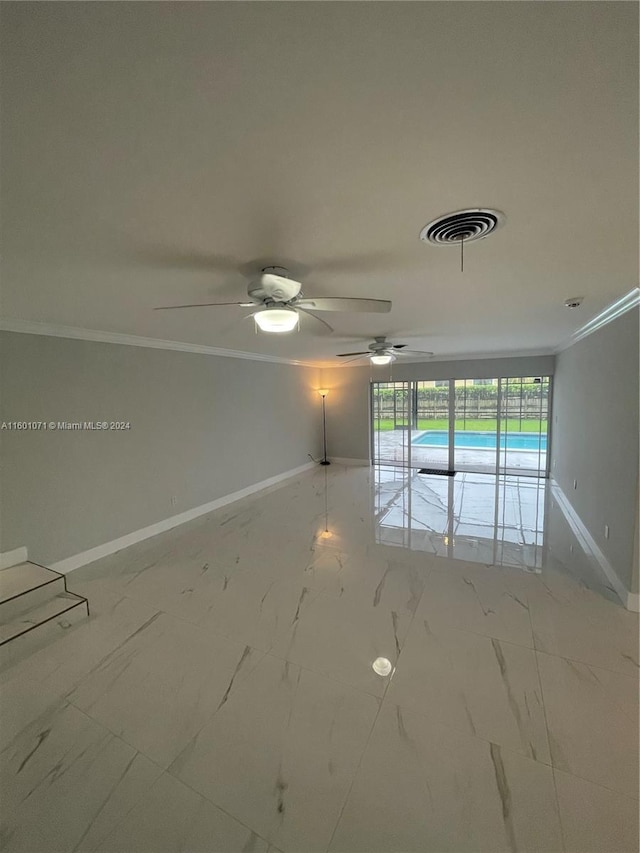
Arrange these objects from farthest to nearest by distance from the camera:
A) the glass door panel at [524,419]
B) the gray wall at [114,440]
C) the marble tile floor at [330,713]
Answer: the glass door panel at [524,419] → the gray wall at [114,440] → the marble tile floor at [330,713]

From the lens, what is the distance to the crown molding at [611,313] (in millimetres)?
2537

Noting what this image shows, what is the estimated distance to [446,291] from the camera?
2.43 m

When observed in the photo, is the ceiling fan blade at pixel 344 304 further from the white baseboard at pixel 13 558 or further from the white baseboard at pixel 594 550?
the white baseboard at pixel 13 558

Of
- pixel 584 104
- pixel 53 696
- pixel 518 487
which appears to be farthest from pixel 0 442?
pixel 518 487

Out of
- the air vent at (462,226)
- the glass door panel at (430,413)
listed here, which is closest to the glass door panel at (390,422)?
the glass door panel at (430,413)

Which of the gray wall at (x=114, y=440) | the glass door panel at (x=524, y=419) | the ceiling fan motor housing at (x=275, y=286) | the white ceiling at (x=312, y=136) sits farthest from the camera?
the glass door panel at (x=524, y=419)

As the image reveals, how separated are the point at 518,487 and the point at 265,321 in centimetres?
573

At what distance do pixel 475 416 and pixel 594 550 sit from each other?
402 centimetres

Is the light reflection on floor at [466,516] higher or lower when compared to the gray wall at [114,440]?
lower

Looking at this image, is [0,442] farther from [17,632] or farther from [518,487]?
[518,487]

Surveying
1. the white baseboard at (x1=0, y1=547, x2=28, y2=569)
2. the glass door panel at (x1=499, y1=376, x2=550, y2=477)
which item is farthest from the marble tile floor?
the glass door panel at (x1=499, y1=376, x2=550, y2=477)

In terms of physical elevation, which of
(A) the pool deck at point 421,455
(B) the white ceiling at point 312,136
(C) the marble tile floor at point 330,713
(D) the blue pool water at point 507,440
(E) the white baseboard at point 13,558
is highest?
(B) the white ceiling at point 312,136

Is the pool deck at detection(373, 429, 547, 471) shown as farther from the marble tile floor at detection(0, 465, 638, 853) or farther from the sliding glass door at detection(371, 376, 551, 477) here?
the marble tile floor at detection(0, 465, 638, 853)

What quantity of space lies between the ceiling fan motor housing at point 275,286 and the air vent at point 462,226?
2.27ft
